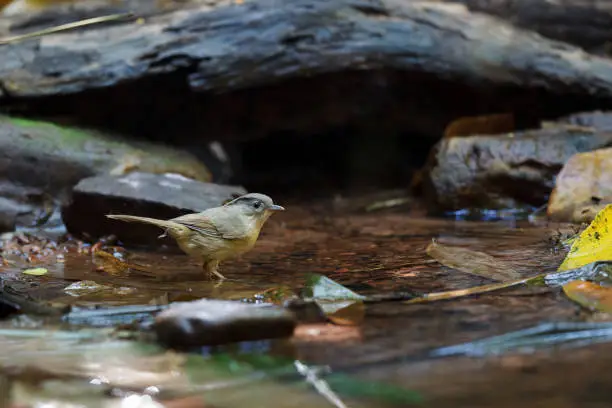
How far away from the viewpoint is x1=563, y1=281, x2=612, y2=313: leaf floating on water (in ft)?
7.80

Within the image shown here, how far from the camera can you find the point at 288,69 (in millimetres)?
6320

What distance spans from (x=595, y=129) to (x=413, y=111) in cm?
196

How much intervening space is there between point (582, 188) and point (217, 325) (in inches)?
152

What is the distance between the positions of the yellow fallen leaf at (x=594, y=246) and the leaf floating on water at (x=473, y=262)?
270 mm

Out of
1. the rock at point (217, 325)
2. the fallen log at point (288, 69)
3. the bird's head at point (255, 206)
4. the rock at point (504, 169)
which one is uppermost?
the fallen log at point (288, 69)

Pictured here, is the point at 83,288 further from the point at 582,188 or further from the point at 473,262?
the point at 582,188

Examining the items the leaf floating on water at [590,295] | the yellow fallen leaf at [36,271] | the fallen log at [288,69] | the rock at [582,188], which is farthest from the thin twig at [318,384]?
the fallen log at [288,69]

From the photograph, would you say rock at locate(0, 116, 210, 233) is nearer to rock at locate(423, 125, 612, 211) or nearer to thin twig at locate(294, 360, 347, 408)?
rock at locate(423, 125, 612, 211)

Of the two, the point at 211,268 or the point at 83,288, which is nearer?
the point at 83,288

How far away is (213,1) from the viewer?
6680mm

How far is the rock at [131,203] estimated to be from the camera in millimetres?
4785

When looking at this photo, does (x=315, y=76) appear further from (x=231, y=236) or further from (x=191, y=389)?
(x=191, y=389)

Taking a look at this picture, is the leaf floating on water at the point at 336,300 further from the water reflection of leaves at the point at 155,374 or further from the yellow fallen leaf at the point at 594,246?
the yellow fallen leaf at the point at 594,246

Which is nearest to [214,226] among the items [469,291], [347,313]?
[347,313]
